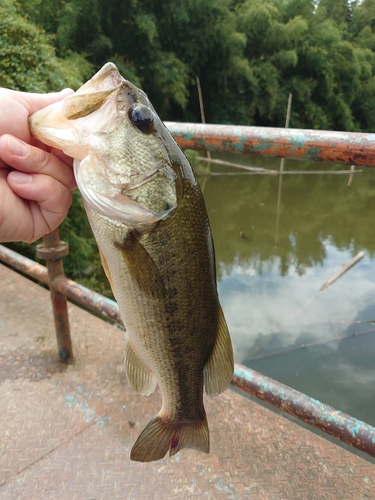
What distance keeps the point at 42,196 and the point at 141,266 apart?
305mm

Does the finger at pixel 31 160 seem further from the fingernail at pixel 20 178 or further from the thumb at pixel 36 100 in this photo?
the thumb at pixel 36 100

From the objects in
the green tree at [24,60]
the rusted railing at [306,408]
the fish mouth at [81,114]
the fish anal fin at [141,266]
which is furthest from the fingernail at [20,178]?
the green tree at [24,60]

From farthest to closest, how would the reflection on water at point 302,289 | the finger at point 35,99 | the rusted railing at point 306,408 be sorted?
the reflection on water at point 302,289
the rusted railing at point 306,408
the finger at point 35,99

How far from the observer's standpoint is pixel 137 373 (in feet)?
Answer: 3.63

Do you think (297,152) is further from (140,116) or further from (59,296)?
(59,296)

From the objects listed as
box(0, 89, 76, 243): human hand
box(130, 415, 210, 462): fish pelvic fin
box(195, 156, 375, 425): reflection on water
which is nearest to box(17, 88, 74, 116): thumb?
box(0, 89, 76, 243): human hand

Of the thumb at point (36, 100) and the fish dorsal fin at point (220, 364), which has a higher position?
the thumb at point (36, 100)

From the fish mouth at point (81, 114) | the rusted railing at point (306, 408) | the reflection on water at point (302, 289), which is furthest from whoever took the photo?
the reflection on water at point (302, 289)

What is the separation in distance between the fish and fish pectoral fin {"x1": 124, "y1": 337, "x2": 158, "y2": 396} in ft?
0.28

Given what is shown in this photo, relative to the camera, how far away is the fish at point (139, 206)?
0.89 metres

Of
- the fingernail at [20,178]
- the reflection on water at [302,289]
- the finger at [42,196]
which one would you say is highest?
the fingernail at [20,178]

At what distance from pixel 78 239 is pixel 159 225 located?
3.92 metres

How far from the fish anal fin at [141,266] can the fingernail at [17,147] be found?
0.97 feet

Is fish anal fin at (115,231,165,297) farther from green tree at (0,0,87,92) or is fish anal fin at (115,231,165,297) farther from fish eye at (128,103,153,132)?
green tree at (0,0,87,92)
